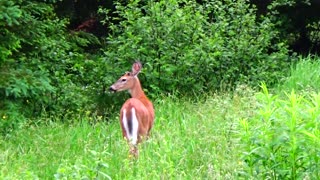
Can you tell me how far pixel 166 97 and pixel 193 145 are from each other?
347cm

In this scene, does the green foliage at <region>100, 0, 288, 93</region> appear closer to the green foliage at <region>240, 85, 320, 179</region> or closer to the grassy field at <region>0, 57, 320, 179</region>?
the grassy field at <region>0, 57, 320, 179</region>

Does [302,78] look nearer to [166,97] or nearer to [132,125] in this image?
[166,97]

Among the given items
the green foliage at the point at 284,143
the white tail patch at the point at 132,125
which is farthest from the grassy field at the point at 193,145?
the white tail patch at the point at 132,125

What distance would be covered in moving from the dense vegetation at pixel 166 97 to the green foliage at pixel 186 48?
2cm

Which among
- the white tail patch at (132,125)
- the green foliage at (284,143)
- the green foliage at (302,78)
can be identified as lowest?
the green foliage at (302,78)

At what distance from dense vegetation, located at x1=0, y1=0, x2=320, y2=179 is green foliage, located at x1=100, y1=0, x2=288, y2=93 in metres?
0.02

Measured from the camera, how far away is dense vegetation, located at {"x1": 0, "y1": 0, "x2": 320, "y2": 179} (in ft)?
16.8

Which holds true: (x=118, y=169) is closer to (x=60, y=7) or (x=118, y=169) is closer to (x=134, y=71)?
(x=134, y=71)

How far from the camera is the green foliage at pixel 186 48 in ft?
35.7

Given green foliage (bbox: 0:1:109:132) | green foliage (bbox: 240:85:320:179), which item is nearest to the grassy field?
green foliage (bbox: 240:85:320:179)

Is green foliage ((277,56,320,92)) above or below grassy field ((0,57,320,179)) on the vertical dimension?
below

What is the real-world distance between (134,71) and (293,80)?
3056 millimetres

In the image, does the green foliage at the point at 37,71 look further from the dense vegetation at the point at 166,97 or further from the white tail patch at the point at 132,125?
the white tail patch at the point at 132,125

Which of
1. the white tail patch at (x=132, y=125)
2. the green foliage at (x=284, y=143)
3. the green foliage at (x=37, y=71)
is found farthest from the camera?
the green foliage at (x=37, y=71)
